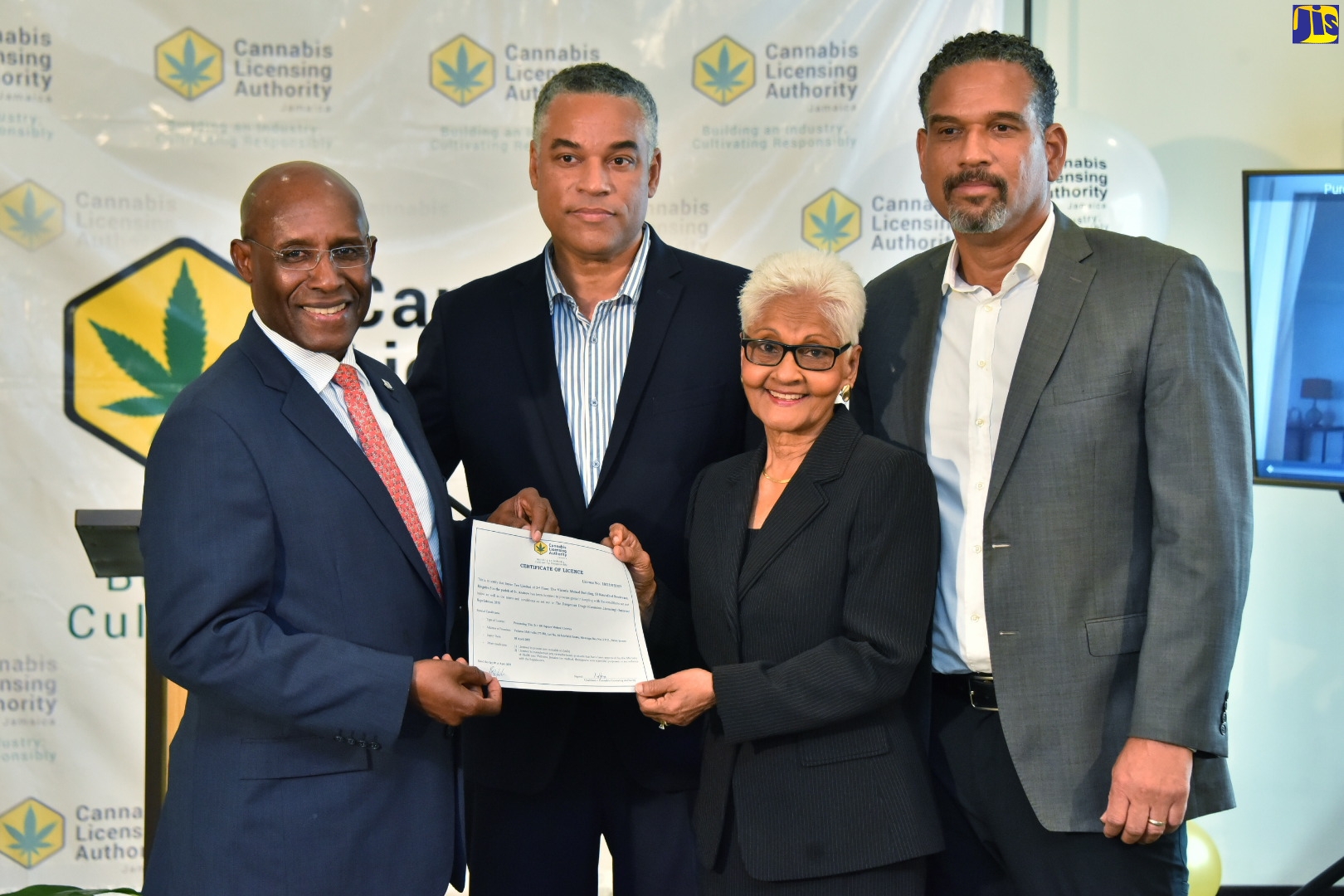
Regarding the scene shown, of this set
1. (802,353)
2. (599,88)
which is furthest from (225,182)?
(802,353)

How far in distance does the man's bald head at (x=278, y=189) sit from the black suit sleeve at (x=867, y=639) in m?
1.06

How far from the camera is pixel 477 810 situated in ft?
8.14

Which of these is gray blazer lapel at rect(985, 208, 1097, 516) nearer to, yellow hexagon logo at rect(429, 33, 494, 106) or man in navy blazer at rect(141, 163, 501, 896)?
man in navy blazer at rect(141, 163, 501, 896)

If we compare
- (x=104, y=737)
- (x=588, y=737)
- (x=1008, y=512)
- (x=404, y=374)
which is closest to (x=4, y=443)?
(x=104, y=737)

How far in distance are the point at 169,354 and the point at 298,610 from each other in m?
2.54

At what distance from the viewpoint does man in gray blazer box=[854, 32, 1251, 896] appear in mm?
1966

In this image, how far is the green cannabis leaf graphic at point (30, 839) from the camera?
406cm

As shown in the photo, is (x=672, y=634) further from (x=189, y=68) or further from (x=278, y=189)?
(x=189, y=68)

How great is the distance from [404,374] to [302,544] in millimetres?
2432

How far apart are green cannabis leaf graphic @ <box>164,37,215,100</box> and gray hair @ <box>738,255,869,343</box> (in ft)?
8.96

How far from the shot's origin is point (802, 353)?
6.91 feet

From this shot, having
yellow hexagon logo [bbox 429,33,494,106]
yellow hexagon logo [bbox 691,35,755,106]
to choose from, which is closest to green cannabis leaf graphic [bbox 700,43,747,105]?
yellow hexagon logo [bbox 691,35,755,106]

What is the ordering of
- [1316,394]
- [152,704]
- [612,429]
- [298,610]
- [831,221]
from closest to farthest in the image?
1. [298,610]
2. [612,429]
3. [152,704]
4. [1316,394]
5. [831,221]

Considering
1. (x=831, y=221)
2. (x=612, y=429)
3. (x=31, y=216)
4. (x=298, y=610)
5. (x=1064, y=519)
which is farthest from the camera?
(x=831, y=221)
